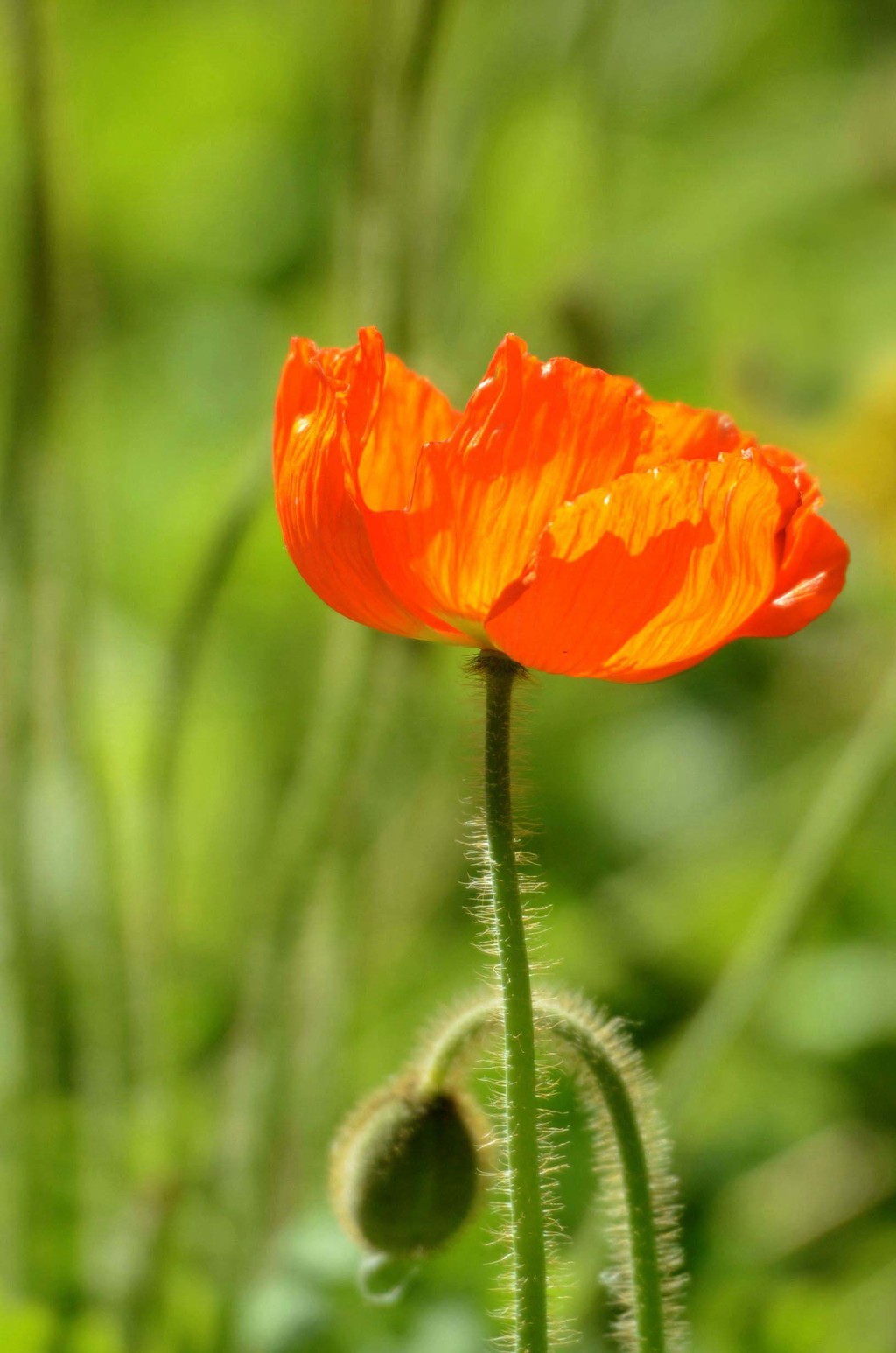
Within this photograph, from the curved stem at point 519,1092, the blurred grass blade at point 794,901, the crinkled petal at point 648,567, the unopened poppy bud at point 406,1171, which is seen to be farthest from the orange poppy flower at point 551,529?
the blurred grass blade at point 794,901

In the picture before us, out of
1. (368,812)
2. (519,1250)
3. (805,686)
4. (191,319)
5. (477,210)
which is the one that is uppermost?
(191,319)

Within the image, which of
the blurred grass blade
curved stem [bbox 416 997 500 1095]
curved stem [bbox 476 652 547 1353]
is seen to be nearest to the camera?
curved stem [bbox 476 652 547 1353]

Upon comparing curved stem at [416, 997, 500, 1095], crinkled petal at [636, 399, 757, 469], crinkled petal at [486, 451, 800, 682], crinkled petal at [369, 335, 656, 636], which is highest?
crinkled petal at [636, 399, 757, 469]

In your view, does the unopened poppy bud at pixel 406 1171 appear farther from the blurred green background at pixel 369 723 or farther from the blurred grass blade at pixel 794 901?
the blurred grass blade at pixel 794 901

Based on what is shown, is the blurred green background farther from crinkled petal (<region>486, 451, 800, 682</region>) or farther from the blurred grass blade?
crinkled petal (<region>486, 451, 800, 682</region>)

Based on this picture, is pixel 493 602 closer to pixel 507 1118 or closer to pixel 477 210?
pixel 507 1118

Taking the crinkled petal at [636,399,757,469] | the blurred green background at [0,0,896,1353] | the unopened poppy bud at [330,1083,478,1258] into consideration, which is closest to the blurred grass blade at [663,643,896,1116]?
the blurred green background at [0,0,896,1353]

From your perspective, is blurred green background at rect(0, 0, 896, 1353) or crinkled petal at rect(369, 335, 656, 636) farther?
blurred green background at rect(0, 0, 896, 1353)

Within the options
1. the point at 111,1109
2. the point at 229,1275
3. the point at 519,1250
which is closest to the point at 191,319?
the point at 111,1109
